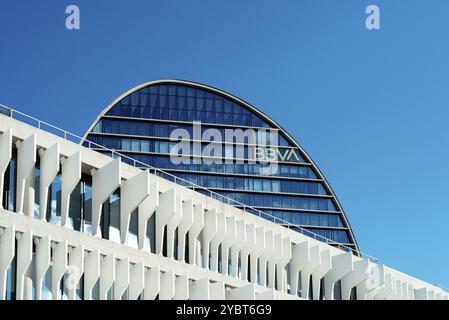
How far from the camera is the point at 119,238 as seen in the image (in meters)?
50.2

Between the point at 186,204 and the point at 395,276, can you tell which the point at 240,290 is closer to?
the point at 186,204

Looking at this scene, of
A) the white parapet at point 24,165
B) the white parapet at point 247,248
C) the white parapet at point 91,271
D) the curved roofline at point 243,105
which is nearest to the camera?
the white parapet at point 24,165

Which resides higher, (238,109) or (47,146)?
(238,109)

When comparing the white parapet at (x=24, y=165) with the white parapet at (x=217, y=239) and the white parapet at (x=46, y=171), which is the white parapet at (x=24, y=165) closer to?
the white parapet at (x=46, y=171)

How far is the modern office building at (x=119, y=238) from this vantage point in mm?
43312

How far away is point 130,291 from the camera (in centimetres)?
4962

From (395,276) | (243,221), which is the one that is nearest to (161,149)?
(395,276)

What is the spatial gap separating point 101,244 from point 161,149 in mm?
72293

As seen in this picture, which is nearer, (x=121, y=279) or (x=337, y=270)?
(x=121, y=279)

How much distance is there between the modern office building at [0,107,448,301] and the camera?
142ft

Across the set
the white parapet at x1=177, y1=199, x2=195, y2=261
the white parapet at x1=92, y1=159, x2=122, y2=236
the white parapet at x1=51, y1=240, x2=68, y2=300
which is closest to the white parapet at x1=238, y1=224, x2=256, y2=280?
the white parapet at x1=177, y1=199, x2=195, y2=261

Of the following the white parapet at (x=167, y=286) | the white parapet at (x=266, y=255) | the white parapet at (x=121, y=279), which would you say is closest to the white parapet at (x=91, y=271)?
the white parapet at (x=121, y=279)

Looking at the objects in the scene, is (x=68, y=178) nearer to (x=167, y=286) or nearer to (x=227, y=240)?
(x=167, y=286)

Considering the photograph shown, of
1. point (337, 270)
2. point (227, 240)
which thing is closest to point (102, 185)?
point (227, 240)
